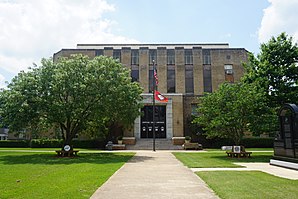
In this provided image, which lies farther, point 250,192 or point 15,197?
point 250,192

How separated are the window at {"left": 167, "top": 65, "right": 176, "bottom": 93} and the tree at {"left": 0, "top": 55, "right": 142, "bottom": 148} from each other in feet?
80.5

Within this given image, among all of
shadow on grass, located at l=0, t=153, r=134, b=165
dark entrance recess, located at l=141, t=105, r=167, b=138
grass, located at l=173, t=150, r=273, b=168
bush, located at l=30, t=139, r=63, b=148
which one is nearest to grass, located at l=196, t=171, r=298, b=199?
grass, located at l=173, t=150, r=273, b=168

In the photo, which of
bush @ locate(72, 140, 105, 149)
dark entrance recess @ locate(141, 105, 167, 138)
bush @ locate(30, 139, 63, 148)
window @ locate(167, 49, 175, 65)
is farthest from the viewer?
window @ locate(167, 49, 175, 65)

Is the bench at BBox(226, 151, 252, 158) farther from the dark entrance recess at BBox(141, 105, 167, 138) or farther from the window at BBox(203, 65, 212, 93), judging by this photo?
the window at BBox(203, 65, 212, 93)

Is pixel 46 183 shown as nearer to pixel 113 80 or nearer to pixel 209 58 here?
pixel 113 80

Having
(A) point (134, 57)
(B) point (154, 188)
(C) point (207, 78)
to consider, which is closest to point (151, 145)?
(C) point (207, 78)

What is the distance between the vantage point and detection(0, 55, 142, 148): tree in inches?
801

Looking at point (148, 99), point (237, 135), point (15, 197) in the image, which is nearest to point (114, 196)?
point (15, 197)

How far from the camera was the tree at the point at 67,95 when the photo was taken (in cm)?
2034

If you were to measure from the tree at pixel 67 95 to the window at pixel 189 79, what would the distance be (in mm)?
25309

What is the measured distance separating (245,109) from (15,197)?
659 inches

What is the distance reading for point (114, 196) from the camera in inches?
295

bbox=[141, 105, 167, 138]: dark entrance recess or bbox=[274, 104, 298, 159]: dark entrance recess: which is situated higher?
bbox=[141, 105, 167, 138]: dark entrance recess

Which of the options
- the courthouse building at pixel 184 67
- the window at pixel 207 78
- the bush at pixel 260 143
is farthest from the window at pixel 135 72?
the bush at pixel 260 143
